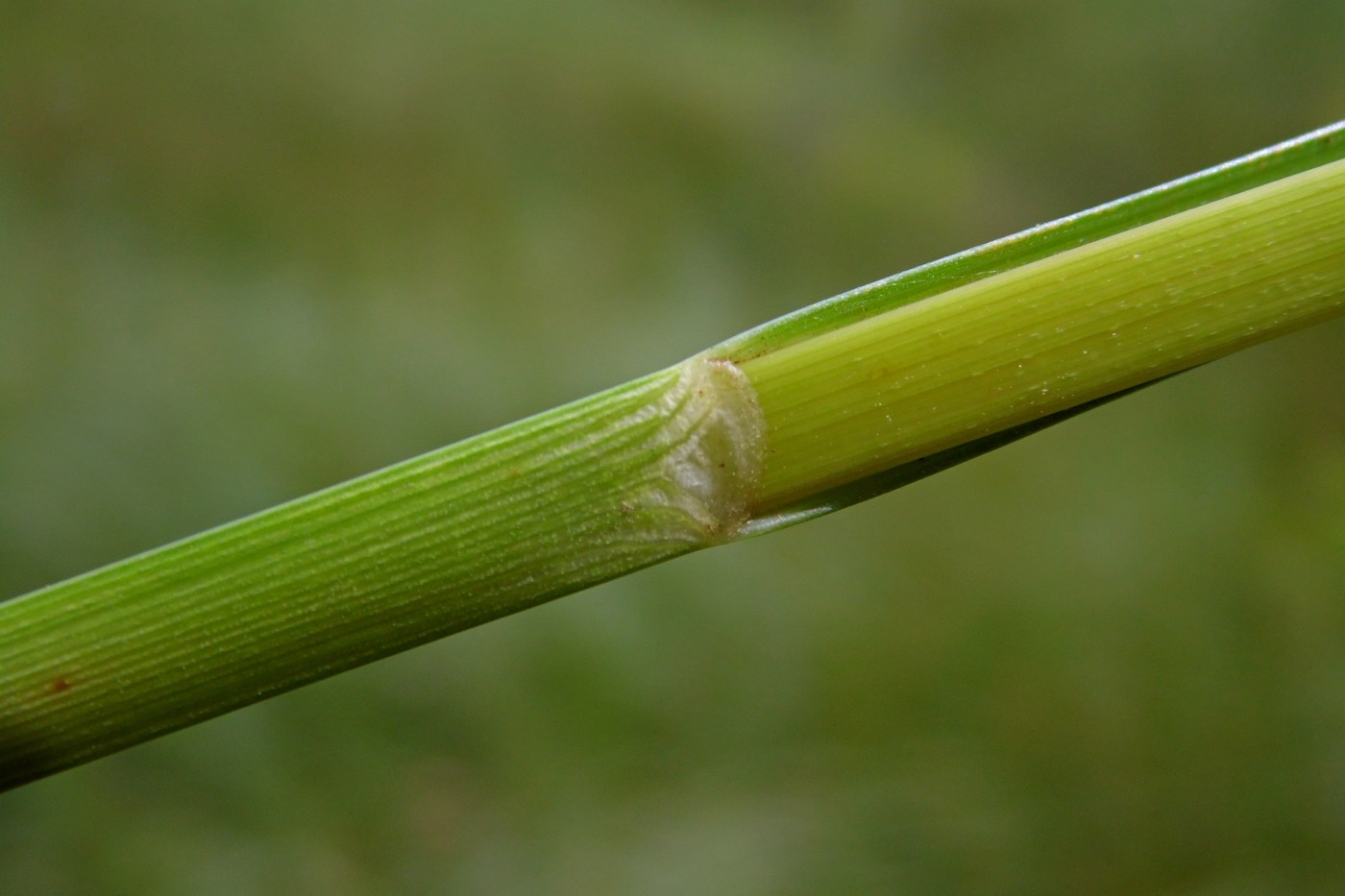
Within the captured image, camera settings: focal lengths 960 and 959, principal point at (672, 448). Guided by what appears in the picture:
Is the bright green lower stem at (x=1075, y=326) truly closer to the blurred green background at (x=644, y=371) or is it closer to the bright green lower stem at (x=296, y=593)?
the bright green lower stem at (x=296, y=593)

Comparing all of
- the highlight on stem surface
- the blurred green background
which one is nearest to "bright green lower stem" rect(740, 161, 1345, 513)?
the highlight on stem surface

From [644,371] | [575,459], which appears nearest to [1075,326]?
[575,459]

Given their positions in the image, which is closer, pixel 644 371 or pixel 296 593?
pixel 296 593

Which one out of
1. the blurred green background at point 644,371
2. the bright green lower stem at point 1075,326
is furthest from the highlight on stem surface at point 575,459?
the blurred green background at point 644,371

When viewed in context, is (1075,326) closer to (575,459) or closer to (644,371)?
(575,459)

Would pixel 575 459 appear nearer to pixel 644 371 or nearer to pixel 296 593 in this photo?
pixel 296 593

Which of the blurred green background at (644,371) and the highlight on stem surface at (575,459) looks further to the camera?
the blurred green background at (644,371)

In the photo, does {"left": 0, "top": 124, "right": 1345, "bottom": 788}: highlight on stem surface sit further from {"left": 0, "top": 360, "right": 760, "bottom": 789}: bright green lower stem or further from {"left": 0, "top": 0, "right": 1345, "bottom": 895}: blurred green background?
{"left": 0, "top": 0, "right": 1345, "bottom": 895}: blurred green background

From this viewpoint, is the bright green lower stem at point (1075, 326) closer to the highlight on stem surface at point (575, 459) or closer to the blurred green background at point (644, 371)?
the highlight on stem surface at point (575, 459)
